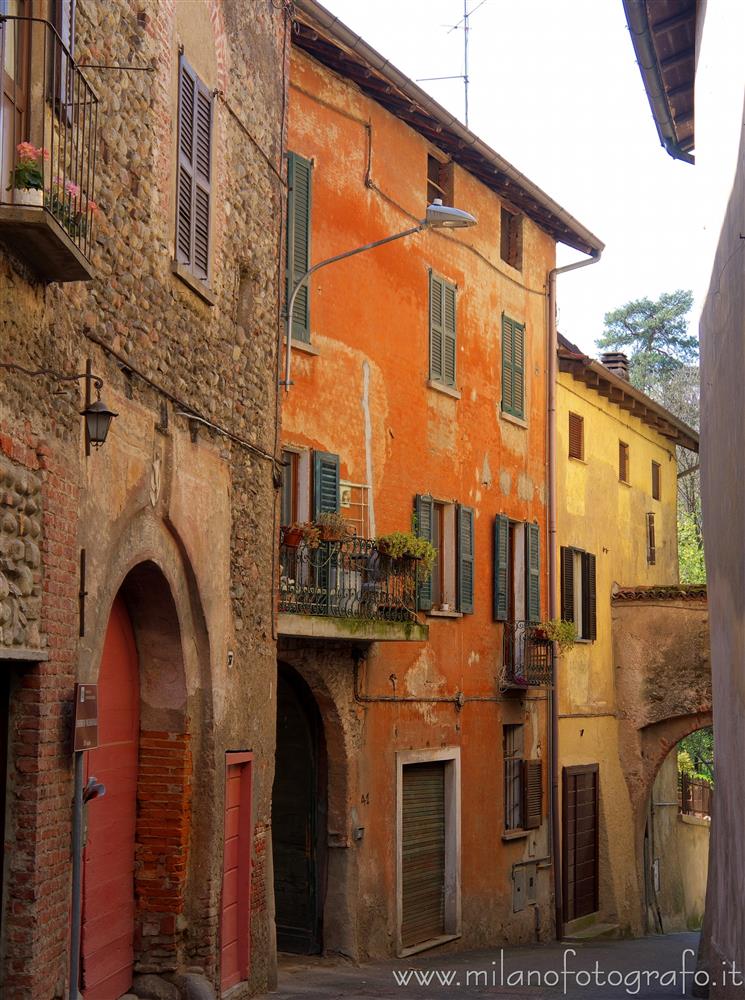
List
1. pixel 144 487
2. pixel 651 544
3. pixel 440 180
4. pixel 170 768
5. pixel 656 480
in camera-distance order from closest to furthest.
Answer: pixel 144 487 → pixel 170 768 → pixel 440 180 → pixel 651 544 → pixel 656 480

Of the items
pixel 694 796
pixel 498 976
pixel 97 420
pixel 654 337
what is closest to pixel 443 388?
pixel 498 976

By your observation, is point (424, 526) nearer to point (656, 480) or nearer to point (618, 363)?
point (656, 480)

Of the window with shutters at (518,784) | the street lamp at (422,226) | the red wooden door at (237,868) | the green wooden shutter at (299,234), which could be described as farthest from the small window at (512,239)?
the red wooden door at (237,868)

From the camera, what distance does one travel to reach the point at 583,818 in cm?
2145

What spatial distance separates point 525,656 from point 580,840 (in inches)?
157

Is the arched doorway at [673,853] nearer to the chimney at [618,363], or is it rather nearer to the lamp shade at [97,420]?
the chimney at [618,363]

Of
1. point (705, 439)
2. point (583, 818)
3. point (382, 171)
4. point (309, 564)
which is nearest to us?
point (705, 439)

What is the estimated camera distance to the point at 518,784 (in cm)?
1933

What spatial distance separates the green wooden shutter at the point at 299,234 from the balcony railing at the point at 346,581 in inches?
91.9

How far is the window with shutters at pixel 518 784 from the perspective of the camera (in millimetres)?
19094

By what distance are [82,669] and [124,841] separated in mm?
2105

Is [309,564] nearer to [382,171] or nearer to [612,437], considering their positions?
[382,171]

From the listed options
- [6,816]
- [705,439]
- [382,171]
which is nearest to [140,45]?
[6,816]

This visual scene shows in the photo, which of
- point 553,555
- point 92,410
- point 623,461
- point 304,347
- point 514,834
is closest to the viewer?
point 92,410
